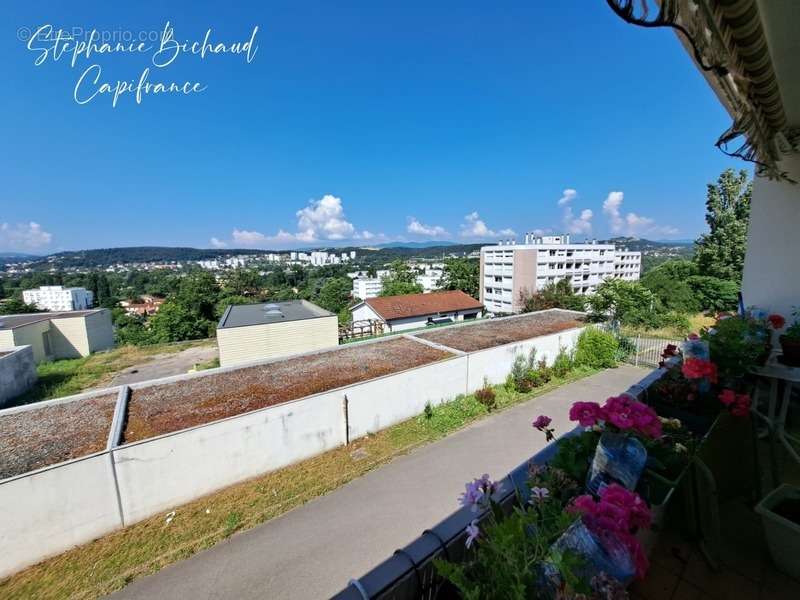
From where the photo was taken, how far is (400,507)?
5301mm

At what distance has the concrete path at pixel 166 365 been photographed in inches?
587

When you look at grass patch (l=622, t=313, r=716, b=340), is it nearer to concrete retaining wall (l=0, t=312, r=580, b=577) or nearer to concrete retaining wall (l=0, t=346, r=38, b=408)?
concrete retaining wall (l=0, t=312, r=580, b=577)

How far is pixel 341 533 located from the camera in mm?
4820

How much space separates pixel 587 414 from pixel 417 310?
22.4 meters

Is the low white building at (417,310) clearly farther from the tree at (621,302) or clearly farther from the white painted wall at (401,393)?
the white painted wall at (401,393)

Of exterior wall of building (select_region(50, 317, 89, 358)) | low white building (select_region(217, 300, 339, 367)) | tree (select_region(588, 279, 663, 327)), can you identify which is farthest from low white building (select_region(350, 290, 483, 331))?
exterior wall of building (select_region(50, 317, 89, 358))

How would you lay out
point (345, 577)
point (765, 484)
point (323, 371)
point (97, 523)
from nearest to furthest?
point (765, 484) < point (345, 577) < point (97, 523) < point (323, 371)

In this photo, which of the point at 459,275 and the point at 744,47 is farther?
the point at 459,275

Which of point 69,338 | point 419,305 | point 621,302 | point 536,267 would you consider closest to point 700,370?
point 621,302

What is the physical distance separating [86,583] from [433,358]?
24.1ft

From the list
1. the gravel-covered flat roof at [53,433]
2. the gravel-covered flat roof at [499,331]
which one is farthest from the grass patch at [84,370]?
the gravel-covered flat roof at [499,331]

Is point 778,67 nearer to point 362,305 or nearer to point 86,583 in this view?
point 86,583

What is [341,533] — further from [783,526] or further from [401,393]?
[783,526]

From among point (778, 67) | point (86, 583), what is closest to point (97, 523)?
point (86, 583)
